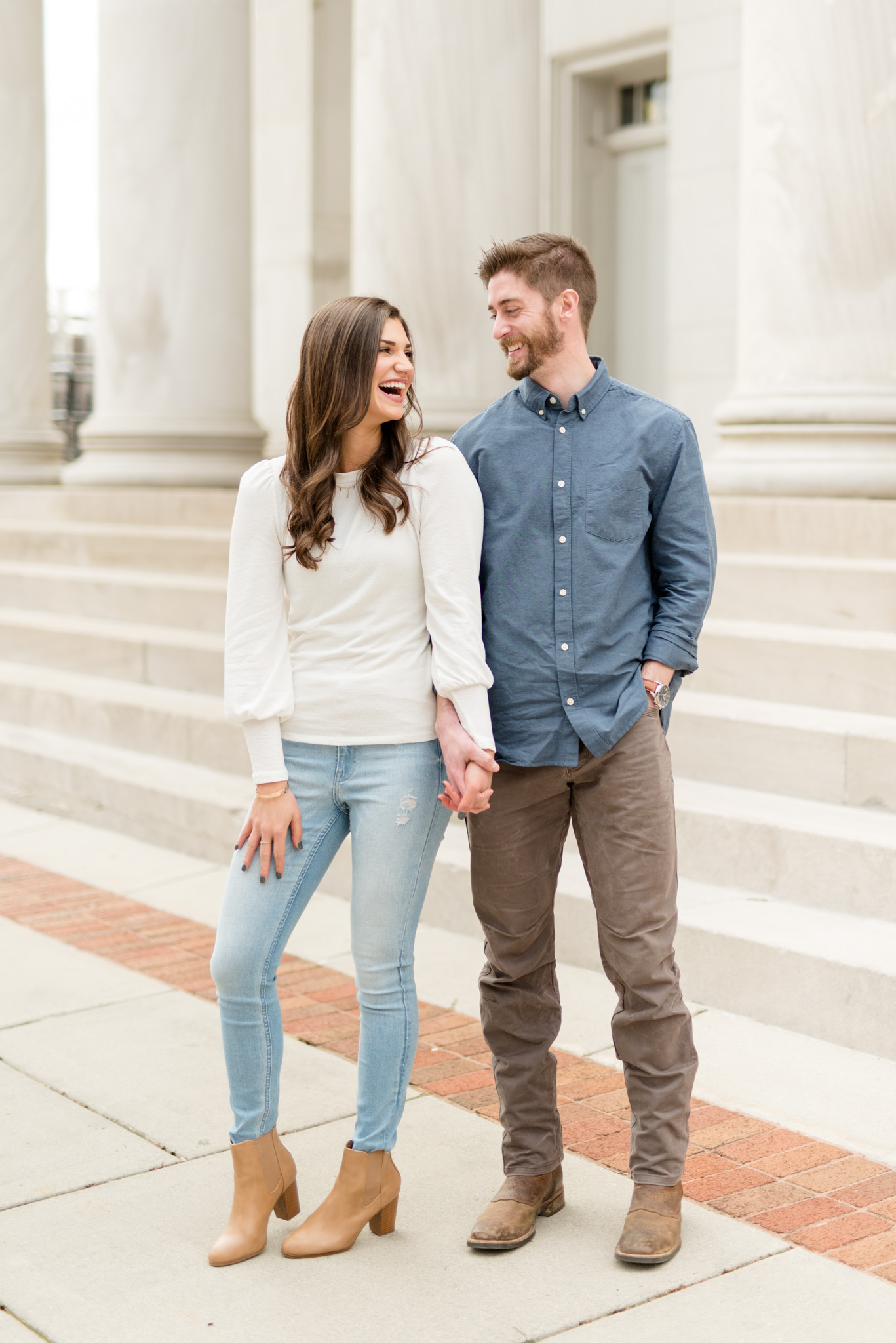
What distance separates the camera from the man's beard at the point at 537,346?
3.12 m

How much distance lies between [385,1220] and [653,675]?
124cm

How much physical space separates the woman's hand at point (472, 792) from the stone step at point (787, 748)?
247 centimetres

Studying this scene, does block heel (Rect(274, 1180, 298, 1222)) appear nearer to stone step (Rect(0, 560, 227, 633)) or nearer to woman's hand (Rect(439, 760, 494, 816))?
woman's hand (Rect(439, 760, 494, 816))

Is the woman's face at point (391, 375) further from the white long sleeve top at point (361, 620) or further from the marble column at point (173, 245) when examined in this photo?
the marble column at point (173, 245)

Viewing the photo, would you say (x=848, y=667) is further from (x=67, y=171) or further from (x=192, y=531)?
(x=67, y=171)

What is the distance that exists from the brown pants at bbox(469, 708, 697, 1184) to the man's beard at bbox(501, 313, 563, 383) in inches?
28.6

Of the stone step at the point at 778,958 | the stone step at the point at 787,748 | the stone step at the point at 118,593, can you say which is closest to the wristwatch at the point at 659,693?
the stone step at the point at 778,958

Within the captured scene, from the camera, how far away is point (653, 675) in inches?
124

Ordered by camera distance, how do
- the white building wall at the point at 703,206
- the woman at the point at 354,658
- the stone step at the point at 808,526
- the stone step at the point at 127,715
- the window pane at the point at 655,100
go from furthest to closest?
the window pane at the point at 655,100
the white building wall at the point at 703,206
the stone step at the point at 127,715
the stone step at the point at 808,526
the woman at the point at 354,658

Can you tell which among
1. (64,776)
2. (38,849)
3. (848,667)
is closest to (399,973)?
(848,667)

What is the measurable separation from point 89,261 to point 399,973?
943 inches

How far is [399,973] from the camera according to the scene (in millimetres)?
3121

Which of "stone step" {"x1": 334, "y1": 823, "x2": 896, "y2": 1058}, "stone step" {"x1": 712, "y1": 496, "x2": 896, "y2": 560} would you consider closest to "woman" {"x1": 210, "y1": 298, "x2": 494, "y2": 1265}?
"stone step" {"x1": 334, "y1": 823, "x2": 896, "y2": 1058}

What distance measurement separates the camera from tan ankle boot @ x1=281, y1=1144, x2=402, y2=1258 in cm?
316
